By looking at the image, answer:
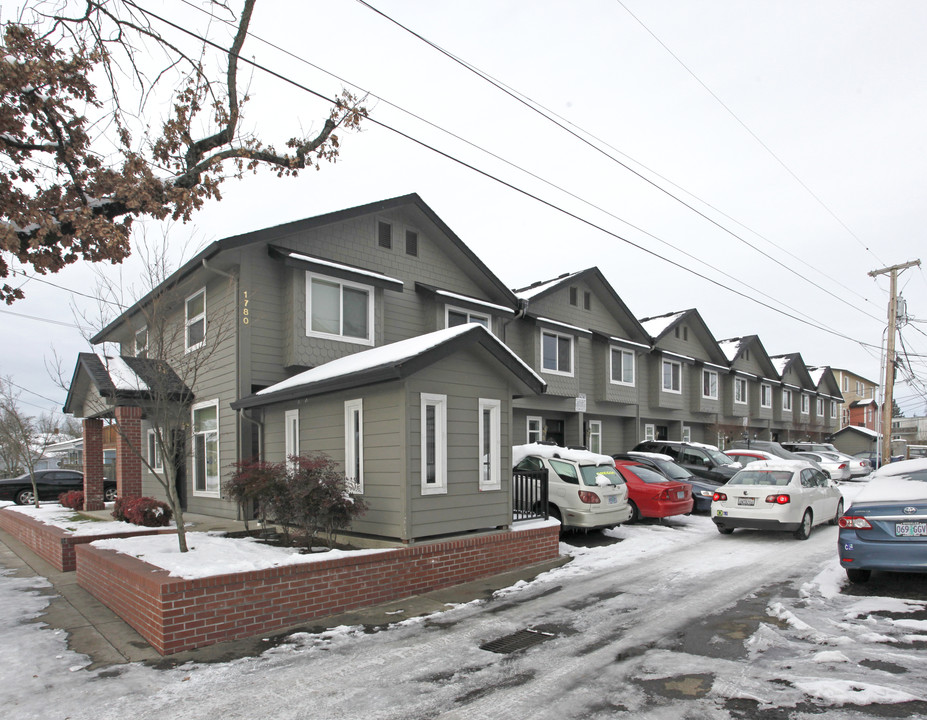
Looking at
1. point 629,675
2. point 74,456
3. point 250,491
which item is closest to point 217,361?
point 250,491

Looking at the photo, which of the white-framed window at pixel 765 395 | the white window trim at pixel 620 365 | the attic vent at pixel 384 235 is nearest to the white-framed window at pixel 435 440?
the attic vent at pixel 384 235

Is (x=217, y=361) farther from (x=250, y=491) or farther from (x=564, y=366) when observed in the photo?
(x=564, y=366)

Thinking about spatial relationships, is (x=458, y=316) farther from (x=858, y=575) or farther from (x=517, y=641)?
(x=517, y=641)

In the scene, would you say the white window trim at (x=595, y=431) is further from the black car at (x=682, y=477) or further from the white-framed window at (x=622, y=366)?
the black car at (x=682, y=477)

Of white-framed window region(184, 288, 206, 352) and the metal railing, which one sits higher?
white-framed window region(184, 288, 206, 352)

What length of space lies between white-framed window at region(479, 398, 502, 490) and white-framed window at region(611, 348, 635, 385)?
1710 cm

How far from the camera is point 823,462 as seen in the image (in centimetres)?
2967

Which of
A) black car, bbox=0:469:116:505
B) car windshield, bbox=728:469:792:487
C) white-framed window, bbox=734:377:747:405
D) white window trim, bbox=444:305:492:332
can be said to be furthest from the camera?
white-framed window, bbox=734:377:747:405

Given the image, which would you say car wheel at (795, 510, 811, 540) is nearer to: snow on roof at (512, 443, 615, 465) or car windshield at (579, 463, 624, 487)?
car windshield at (579, 463, 624, 487)

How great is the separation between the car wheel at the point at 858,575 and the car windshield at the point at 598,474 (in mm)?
4809

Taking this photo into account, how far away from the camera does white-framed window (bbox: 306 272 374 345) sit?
1401 cm

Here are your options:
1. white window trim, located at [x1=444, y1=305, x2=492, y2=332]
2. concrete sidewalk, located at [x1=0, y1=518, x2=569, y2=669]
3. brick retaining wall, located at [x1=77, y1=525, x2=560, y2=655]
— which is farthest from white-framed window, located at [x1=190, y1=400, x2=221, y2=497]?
white window trim, located at [x1=444, y1=305, x2=492, y2=332]

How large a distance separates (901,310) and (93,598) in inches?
1202

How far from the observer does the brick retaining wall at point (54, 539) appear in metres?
10.6
